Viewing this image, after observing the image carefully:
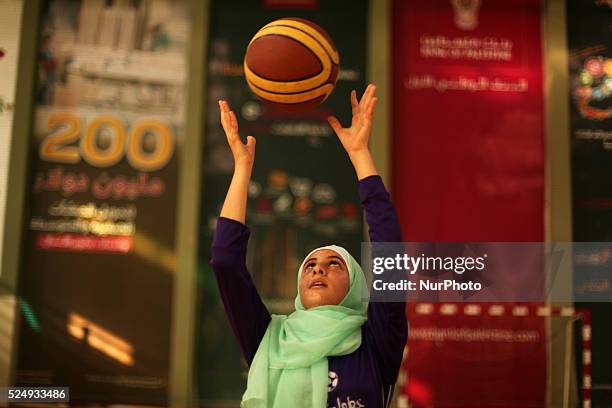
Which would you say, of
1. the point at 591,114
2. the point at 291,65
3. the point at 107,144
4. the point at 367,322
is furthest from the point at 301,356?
the point at 591,114

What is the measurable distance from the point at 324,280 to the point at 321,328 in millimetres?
163

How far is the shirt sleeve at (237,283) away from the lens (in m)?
2.00

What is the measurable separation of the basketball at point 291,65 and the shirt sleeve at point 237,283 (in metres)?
0.57

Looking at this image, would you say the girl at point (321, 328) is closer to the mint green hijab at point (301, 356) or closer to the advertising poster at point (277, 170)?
the mint green hijab at point (301, 356)

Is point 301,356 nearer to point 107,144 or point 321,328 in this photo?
point 321,328

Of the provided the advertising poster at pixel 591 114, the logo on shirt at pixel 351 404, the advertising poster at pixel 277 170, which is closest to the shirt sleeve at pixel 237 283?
the logo on shirt at pixel 351 404

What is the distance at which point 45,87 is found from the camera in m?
5.02

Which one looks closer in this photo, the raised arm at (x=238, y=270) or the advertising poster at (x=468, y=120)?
the raised arm at (x=238, y=270)

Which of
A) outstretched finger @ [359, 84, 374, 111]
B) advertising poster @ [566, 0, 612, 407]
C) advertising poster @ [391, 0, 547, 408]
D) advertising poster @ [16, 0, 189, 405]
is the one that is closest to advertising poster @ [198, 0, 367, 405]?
advertising poster @ [16, 0, 189, 405]

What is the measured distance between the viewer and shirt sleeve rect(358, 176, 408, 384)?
198 centimetres

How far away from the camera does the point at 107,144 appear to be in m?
5.02

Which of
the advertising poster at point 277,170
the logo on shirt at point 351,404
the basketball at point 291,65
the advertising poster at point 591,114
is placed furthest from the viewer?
the advertising poster at point 277,170

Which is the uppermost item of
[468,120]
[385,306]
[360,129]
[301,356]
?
[468,120]

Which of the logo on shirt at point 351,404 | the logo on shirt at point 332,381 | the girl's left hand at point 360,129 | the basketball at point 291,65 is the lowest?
the logo on shirt at point 351,404
